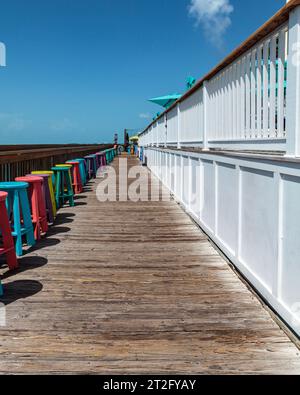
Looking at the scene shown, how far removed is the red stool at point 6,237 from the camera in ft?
11.9

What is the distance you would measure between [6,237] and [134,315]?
1514 mm

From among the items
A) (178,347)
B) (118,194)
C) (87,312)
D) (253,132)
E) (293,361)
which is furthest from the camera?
(118,194)

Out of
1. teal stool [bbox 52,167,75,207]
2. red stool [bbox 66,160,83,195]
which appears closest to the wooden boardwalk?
teal stool [bbox 52,167,75,207]

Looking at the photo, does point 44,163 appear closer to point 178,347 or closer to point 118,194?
point 118,194

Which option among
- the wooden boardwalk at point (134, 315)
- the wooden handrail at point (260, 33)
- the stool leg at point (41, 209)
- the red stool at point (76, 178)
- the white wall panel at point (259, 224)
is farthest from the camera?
the red stool at point (76, 178)

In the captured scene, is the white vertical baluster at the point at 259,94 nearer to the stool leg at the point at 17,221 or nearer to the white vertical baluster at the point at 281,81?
the white vertical baluster at the point at 281,81

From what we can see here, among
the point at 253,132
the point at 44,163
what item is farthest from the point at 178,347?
the point at 44,163

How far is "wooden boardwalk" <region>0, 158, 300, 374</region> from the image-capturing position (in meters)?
2.32

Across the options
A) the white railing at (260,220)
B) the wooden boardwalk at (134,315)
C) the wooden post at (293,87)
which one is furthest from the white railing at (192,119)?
the wooden post at (293,87)

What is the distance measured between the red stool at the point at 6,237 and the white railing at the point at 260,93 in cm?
214

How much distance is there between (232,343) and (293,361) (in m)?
0.36

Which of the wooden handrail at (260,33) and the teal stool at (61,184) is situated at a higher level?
the wooden handrail at (260,33)
